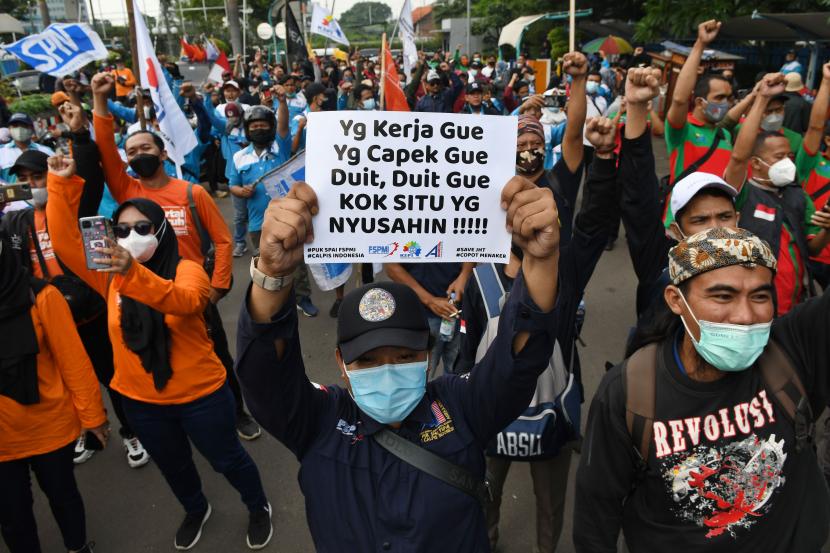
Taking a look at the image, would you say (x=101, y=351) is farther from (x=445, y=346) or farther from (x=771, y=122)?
(x=771, y=122)

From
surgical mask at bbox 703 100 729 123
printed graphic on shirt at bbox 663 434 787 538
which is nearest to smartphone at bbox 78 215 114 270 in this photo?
printed graphic on shirt at bbox 663 434 787 538

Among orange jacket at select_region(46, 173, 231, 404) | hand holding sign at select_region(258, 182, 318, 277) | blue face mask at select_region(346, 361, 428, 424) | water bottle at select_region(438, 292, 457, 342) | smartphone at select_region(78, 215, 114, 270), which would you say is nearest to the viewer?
hand holding sign at select_region(258, 182, 318, 277)

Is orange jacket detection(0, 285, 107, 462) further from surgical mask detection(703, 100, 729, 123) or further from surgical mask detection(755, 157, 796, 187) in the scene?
surgical mask detection(703, 100, 729, 123)

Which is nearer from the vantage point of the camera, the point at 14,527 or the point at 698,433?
the point at 698,433

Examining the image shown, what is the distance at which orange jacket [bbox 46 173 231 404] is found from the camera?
2.85 meters

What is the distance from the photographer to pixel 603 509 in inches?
79.7

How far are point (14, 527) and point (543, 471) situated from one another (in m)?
2.58

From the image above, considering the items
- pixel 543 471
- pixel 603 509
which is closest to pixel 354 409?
pixel 603 509

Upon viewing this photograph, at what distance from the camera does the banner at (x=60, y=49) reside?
6082 mm

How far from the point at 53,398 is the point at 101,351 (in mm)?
1256

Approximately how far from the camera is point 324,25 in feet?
42.8

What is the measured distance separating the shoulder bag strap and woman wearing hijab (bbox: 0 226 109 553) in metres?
1.87

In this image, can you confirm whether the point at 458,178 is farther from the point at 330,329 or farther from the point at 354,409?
the point at 330,329

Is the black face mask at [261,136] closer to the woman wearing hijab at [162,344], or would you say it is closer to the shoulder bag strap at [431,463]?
the woman wearing hijab at [162,344]
